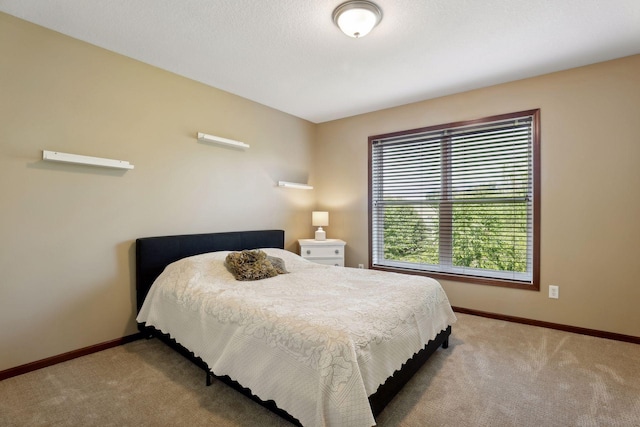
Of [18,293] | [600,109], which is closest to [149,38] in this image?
[18,293]

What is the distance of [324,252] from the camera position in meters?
4.13

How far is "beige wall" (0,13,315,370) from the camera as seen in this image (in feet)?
7.17

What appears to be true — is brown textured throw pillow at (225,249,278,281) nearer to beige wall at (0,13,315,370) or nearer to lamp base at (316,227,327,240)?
beige wall at (0,13,315,370)

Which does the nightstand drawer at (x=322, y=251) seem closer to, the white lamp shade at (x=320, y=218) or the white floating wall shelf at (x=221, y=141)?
the white lamp shade at (x=320, y=218)

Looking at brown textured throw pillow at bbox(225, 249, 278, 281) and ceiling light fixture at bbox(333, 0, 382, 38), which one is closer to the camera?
ceiling light fixture at bbox(333, 0, 382, 38)

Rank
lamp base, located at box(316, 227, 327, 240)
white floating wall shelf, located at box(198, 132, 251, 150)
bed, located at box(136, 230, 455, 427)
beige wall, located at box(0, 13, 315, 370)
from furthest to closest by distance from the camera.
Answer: lamp base, located at box(316, 227, 327, 240) < white floating wall shelf, located at box(198, 132, 251, 150) < beige wall, located at box(0, 13, 315, 370) < bed, located at box(136, 230, 455, 427)

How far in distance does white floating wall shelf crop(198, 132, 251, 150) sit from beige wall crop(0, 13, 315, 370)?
8 cm

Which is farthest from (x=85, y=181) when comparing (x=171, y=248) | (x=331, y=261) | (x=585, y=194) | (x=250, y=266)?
(x=585, y=194)

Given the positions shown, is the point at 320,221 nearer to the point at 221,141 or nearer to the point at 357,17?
the point at 221,141

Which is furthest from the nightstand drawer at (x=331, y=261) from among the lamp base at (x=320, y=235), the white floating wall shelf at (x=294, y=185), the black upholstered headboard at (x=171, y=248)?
the white floating wall shelf at (x=294, y=185)

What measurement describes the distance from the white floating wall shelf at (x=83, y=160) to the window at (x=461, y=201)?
2.94 metres

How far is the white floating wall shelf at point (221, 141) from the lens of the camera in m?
3.19

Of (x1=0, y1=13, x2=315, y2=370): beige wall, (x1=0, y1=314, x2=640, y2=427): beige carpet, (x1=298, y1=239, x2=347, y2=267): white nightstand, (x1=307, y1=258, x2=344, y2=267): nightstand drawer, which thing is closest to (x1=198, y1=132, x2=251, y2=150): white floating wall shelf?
(x1=0, y1=13, x2=315, y2=370): beige wall

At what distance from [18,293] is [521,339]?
13.5ft
